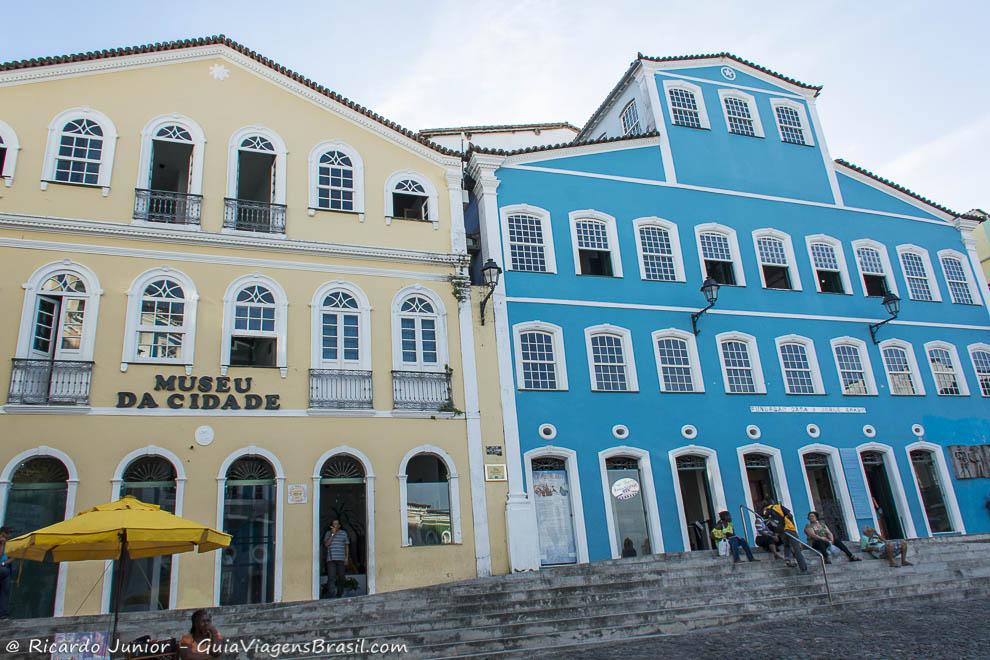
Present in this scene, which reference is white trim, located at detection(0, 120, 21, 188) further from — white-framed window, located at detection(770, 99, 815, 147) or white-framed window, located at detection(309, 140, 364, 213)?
white-framed window, located at detection(770, 99, 815, 147)

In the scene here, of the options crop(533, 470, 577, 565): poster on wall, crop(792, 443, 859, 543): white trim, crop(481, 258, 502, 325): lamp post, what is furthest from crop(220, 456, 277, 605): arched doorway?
crop(792, 443, 859, 543): white trim

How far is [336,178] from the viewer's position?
1872 centimetres

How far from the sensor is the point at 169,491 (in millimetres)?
14891

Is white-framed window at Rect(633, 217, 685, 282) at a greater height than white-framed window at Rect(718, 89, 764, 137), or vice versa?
white-framed window at Rect(718, 89, 764, 137)

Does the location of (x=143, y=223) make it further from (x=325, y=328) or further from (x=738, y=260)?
(x=738, y=260)

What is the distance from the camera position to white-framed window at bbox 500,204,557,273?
19844 mm

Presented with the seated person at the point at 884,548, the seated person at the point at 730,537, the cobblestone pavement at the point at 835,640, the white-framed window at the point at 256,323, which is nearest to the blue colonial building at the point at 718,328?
the seated person at the point at 730,537

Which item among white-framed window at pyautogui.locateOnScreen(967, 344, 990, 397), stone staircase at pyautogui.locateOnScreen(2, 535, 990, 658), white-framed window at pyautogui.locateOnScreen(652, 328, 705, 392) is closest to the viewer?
stone staircase at pyautogui.locateOnScreen(2, 535, 990, 658)

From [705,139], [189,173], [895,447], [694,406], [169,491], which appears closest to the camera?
[169,491]

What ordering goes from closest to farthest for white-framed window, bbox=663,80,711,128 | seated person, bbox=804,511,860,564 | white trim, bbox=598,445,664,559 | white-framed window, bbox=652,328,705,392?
seated person, bbox=804,511,860,564
white trim, bbox=598,445,664,559
white-framed window, bbox=652,328,705,392
white-framed window, bbox=663,80,711,128

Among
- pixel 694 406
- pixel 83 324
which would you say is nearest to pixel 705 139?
pixel 694 406

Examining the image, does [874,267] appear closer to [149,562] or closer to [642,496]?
[642,496]

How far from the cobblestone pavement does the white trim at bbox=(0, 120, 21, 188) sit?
14.1 meters

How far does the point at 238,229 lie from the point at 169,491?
5.95m
